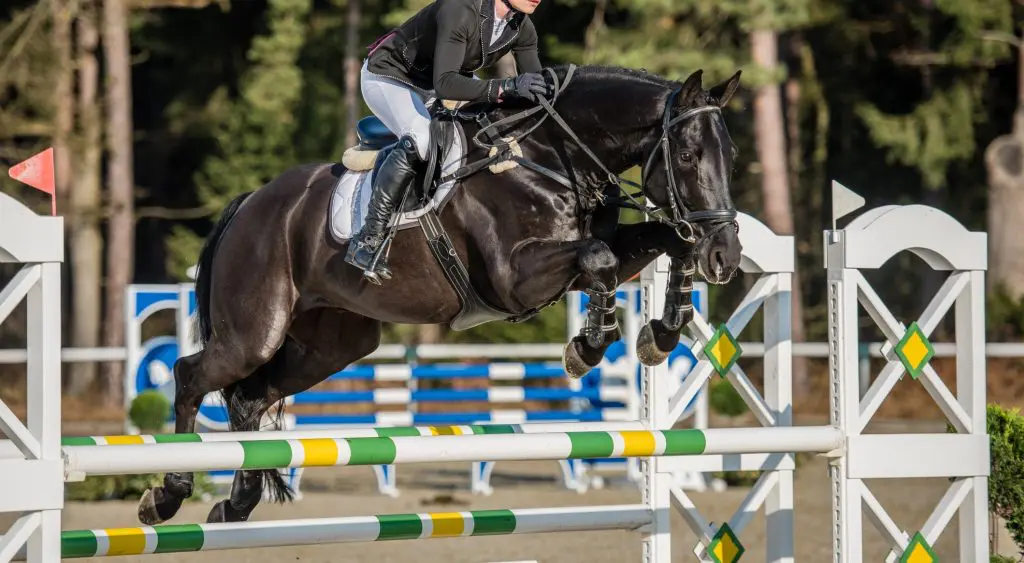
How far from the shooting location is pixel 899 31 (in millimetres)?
21328

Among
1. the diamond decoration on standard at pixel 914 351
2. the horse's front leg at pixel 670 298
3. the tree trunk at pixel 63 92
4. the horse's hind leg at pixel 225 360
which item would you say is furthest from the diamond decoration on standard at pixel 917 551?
the tree trunk at pixel 63 92

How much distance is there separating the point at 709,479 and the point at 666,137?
6.82 m

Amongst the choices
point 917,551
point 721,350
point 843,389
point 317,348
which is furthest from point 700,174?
point 317,348

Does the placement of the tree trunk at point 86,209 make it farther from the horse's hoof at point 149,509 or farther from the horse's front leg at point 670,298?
the horse's front leg at point 670,298

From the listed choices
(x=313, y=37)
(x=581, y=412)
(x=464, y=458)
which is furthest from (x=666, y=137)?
(x=313, y=37)

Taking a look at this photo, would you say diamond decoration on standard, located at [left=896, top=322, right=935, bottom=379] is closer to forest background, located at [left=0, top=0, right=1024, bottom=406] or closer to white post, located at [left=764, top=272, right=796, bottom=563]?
white post, located at [left=764, top=272, right=796, bottom=563]

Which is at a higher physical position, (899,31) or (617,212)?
(899,31)

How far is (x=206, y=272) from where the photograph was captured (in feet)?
20.2

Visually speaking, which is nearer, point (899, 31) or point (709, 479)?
point (709, 479)

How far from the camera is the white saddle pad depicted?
5.25m

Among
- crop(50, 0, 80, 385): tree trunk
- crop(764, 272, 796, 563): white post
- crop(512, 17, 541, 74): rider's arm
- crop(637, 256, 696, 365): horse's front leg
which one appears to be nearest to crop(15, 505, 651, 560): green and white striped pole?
crop(764, 272, 796, 563): white post

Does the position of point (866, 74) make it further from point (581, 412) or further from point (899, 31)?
point (581, 412)

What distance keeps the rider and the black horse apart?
0.16 meters

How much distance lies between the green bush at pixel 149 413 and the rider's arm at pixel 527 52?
532 cm
